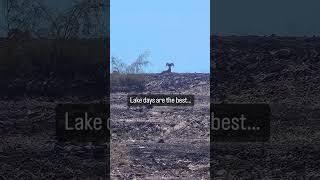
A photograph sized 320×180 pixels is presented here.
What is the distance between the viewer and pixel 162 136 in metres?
10.5

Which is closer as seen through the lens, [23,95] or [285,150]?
[285,150]

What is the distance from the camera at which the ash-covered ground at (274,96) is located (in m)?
9.33

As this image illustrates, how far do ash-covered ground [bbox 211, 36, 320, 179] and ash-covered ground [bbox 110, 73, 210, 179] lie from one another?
16.8 inches

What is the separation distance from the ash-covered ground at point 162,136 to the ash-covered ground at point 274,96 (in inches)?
16.8

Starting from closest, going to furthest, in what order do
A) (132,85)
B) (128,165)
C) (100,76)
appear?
(128,165), (100,76), (132,85)

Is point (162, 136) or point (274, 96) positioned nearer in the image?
point (162, 136)

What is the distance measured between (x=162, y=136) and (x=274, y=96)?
2258 millimetres

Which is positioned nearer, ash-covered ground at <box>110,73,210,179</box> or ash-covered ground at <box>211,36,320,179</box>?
ash-covered ground at <box>211,36,320,179</box>

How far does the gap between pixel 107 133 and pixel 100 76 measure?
5.11 feet

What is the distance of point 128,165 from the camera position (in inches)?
375

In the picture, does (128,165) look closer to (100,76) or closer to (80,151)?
(80,151)

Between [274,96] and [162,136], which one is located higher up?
[274,96]

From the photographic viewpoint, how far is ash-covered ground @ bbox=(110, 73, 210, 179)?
9453mm

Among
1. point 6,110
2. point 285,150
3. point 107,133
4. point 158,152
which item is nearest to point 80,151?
point 107,133
